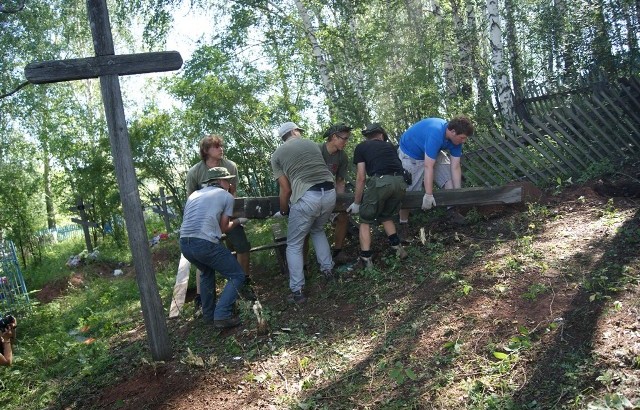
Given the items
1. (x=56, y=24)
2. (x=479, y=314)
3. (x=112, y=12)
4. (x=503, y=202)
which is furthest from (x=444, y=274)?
(x=112, y=12)

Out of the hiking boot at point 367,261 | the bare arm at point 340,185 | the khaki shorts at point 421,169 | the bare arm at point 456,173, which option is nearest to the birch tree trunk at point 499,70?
the khaki shorts at point 421,169

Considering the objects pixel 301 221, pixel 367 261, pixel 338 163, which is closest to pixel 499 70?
pixel 338 163

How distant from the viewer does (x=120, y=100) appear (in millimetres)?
4492

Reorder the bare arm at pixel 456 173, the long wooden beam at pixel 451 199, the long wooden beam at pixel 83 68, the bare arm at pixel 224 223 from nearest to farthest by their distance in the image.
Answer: the long wooden beam at pixel 83 68 < the bare arm at pixel 224 223 < the long wooden beam at pixel 451 199 < the bare arm at pixel 456 173

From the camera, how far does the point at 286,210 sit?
578cm

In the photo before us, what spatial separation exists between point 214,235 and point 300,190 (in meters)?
0.95

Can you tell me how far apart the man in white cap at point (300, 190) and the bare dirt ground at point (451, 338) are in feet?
1.58

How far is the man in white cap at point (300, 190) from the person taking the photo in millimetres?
5457

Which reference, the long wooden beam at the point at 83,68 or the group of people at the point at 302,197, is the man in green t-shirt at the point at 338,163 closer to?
the group of people at the point at 302,197

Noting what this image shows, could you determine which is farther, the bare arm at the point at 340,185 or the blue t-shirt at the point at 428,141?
the bare arm at the point at 340,185

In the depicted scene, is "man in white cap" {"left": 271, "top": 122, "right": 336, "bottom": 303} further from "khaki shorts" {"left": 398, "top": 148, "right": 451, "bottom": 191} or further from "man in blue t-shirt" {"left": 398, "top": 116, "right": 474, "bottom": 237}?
"khaki shorts" {"left": 398, "top": 148, "right": 451, "bottom": 191}

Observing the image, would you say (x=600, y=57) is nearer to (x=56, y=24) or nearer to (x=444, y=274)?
(x=444, y=274)

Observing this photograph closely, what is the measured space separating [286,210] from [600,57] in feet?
27.3

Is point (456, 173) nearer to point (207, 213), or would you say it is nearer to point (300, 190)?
point (300, 190)
